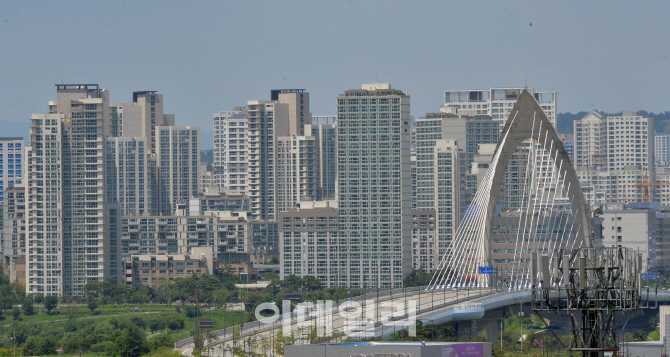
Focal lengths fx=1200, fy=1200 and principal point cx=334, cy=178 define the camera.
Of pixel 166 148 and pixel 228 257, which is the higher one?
pixel 166 148

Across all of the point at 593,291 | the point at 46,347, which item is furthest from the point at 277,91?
the point at 593,291

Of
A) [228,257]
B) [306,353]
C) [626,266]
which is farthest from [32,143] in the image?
[626,266]

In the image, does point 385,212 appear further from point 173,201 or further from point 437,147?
point 173,201

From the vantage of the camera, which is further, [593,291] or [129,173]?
[129,173]

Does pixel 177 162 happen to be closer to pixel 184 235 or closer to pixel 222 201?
pixel 222 201

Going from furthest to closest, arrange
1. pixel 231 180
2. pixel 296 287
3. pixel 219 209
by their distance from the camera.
Result: 1. pixel 231 180
2. pixel 219 209
3. pixel 296 287

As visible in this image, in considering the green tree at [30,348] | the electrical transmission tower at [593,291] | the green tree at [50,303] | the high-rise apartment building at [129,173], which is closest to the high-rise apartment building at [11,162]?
the high-rise apartment building at [129,173]

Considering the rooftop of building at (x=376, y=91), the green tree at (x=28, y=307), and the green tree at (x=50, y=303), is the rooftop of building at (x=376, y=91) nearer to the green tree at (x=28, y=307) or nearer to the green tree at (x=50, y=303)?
the green tree at (x=50, y=303)
